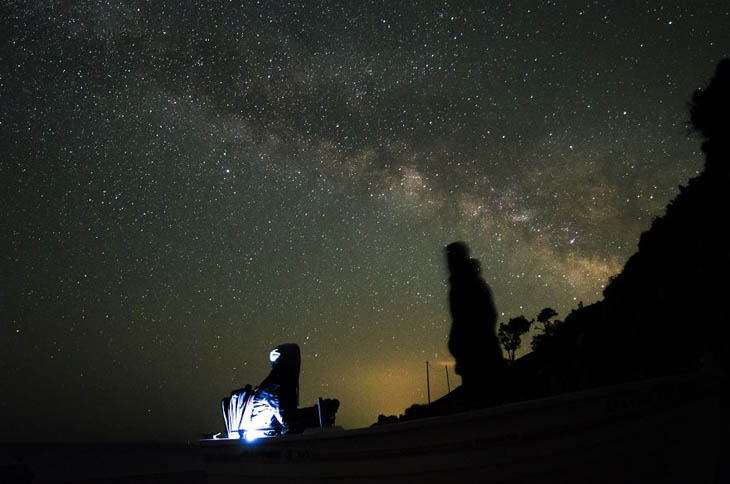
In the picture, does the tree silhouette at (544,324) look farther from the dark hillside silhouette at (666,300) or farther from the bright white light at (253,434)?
the bright white light at (253,434)

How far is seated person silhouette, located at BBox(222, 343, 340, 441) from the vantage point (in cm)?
1041

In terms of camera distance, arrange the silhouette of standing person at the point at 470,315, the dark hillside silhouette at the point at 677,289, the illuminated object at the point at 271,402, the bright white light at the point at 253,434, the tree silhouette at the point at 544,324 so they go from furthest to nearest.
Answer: the tree silhouette at the point at 544,324 → the dark hillside silhouette at the point at 677,289 → the silhouette of standing person at the point at 470,315 → the illuminated object at the point at 271,402 → the bright white light at the point at 253,434

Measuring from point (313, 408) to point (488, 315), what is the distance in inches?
390

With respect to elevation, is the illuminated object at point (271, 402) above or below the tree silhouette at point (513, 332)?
A: below

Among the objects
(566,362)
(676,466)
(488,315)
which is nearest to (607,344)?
(566,362)

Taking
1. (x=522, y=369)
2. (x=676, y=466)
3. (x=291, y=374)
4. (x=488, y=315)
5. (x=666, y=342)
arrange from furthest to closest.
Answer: (x=522, y=369) < (x=666, y=342) < (x=488, y=315) < (x=291, y=374) < (x=676, y=466)

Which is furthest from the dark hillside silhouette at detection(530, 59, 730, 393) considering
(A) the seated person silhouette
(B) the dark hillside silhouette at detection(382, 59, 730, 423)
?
(A) the seated person silhouette

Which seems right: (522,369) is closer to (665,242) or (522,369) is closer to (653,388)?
(665,242)

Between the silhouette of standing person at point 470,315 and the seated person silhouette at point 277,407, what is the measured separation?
8985 mm

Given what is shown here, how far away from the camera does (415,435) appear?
7.61 m

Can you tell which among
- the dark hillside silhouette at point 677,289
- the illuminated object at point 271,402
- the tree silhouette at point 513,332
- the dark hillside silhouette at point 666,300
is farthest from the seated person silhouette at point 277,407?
the tree silhouette at point 513,332

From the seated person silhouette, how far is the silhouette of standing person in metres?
8.98

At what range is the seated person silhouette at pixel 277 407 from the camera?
1041 cm

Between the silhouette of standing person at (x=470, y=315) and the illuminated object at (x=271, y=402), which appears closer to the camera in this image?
the illuminated object at (x=271, y=402)
